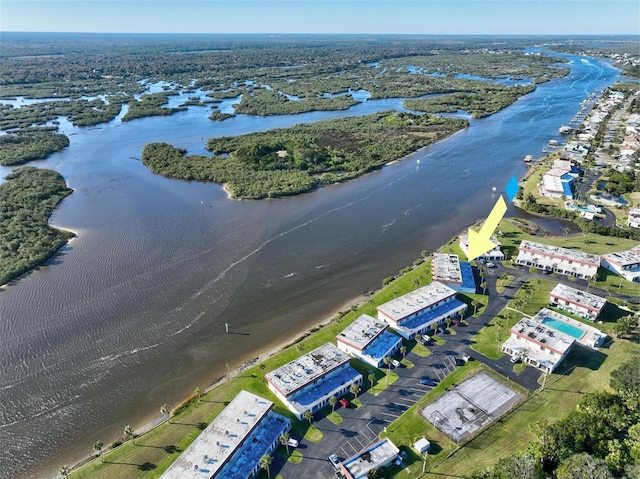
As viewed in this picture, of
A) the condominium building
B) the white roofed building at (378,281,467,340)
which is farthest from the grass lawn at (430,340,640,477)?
the white roofed building at (378,281,467,340)

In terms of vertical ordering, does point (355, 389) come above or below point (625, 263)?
below

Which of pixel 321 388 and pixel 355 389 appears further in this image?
pixel 321 388

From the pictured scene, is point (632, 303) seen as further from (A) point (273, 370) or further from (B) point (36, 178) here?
(B) point (36, 178)

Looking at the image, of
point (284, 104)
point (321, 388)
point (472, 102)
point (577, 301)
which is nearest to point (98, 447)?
point (321, 388)

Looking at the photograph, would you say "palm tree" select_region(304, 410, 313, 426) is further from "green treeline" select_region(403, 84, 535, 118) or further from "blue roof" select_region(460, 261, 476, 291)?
"green treeline" select_region(403, 84, 535, 118)

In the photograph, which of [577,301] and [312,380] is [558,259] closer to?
[577,301]

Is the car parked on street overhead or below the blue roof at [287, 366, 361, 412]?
below

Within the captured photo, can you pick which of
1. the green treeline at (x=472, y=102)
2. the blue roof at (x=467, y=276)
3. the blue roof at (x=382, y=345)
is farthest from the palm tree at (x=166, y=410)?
the green treeline at (x=472, y=102)
